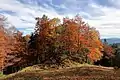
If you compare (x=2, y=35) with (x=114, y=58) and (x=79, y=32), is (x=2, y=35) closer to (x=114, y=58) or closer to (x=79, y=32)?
(x=79, y=32)

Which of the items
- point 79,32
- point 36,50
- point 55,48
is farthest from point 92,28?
point 36,50

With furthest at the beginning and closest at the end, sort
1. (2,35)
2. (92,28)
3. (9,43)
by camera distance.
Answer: (92,28)
(9,43)
(2,35)

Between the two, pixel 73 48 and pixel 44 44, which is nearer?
pixel 73 48

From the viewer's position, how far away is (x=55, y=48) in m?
79.4

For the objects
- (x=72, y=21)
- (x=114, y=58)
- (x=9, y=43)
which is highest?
(x=72, y=21)

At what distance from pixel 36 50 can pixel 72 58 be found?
1566cm

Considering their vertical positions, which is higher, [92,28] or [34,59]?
[92,28]

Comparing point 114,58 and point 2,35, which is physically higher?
point 2,35

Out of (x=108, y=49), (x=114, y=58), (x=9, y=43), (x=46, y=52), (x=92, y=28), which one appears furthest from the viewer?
(x=108, y=49)

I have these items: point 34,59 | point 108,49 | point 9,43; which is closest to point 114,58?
point 108,49

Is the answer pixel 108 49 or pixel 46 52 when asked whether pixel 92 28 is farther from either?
pixel 108 49

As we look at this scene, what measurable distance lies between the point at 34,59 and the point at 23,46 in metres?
5.59

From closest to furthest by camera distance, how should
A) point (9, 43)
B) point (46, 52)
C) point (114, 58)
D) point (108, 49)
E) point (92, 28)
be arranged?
point (9, 43)
point (92, 28)
point (46, 52)
point (114, 58)
point (108, 49)

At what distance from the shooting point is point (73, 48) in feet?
238
